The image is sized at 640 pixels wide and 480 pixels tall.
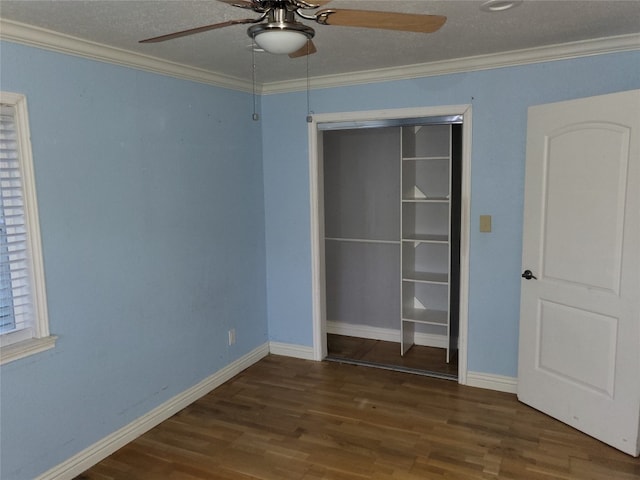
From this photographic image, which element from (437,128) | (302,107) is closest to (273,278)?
(302,107)

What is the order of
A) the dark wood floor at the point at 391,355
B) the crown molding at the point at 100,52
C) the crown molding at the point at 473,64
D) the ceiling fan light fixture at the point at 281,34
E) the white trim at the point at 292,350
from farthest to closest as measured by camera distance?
1. the white trim at the point at 292,350
2. the dark wood floor at the point at 391,355
3. the crown molding at the point at 473,64
4. the crown molding at the point at 100,52
5. the ceiling fan light fixture at the point at 281,34

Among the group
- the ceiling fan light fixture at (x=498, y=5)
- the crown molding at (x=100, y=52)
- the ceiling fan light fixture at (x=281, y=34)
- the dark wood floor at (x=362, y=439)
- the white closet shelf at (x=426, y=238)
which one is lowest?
the dark wood floor at (x=362, y=439)

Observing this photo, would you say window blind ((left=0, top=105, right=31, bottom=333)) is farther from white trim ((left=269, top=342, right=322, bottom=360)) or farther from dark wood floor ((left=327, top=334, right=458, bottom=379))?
dark wood floor ((left=327, top=334, right=458, bottom=379))

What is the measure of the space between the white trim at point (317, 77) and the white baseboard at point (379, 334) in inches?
93.3

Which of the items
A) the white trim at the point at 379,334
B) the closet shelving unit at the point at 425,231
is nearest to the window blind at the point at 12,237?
the closet shelving unit at the point at 425,231

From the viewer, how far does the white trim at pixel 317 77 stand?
Result: 245 cm

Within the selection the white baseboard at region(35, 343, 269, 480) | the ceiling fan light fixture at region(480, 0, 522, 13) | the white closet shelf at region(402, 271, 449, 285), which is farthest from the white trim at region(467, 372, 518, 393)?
the ceiling fan light fixture at region(480, 0, 522, 13)

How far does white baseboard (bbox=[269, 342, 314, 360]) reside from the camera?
433cm

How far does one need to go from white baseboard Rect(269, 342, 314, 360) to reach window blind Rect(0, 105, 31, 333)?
230 cm

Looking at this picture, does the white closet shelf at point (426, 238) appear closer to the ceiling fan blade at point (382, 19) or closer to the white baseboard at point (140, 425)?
the white baseboard at point (140, 425)

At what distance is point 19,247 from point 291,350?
2500mm

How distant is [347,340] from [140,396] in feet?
7.33

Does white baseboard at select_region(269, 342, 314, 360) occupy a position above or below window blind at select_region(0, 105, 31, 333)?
below

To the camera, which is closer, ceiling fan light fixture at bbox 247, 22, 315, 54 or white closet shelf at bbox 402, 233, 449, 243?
ceiling fan light fixture at bbox 247, 22, 315, 54
